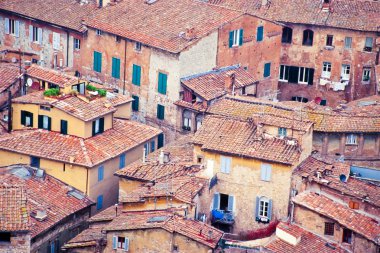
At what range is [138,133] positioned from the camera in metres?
94.4

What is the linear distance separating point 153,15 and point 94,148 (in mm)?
16729

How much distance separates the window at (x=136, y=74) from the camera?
330 ft

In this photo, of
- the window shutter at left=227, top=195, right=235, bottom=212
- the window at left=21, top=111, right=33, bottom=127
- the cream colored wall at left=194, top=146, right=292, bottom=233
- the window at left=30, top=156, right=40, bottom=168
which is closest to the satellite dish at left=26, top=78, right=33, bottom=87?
the window at left=21, top=111, right=33, bottom=127

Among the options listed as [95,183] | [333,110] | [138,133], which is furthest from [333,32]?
[95,183]

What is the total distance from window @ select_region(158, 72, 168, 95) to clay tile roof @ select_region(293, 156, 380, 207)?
16.9 metres

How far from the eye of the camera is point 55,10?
10756 centimetres

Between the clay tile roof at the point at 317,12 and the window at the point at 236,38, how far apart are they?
7.45 meters

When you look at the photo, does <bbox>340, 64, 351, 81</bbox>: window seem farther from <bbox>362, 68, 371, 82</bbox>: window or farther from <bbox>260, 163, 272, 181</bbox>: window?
<bbox>260, 163, 272, 181</bbox>: window

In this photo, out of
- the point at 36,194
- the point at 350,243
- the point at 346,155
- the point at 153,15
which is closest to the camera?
the point at 350,243

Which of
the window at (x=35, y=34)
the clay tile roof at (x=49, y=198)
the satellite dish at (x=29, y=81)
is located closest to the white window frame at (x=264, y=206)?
the clay tile roof at (x=49, y=198)

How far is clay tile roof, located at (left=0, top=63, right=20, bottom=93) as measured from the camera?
321ft

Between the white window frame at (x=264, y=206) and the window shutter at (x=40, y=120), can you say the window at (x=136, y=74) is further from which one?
the white window frame at (x=264, y=206)

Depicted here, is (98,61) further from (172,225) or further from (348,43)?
(172,225)

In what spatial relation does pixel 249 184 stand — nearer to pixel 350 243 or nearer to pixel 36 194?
pixel 350 243
